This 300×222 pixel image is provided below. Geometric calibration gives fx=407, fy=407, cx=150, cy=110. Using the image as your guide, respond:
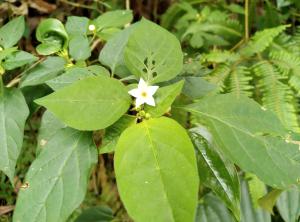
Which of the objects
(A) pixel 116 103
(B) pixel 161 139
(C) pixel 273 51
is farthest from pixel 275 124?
(C) pixel 273 51

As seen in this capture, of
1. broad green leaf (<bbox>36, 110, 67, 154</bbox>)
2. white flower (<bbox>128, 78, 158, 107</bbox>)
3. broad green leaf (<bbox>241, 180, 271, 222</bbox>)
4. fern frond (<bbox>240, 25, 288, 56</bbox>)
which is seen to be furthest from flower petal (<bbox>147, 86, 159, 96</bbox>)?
fern frond (<bbox>240, 25, 288, 56</bbox>)

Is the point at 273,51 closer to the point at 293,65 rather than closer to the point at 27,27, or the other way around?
the point at 293,65

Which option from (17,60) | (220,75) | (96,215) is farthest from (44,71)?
(220,75)

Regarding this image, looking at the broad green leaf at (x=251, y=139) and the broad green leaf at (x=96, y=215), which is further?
the broad green leaf at (x=96, y=215)

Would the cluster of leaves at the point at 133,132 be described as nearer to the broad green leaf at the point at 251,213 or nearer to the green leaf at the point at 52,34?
the green leaf at the point at 52,34

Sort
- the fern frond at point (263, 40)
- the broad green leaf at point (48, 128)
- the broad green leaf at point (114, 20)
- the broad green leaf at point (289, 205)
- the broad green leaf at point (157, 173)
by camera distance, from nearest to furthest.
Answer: the broad green leaf at point (157, 173) < the broad green leaf at point (48, 128) < the broad green leaf at point (114, 20) < the broad green leaf at point (289, 205) < the fern frond at point (263, 40)

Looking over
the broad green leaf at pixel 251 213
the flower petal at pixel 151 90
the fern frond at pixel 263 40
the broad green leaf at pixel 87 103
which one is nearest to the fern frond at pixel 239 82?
the fern frond at pixel 263 40

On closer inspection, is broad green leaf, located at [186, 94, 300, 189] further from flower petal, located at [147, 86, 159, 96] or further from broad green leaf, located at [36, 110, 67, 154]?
broad green leaf, located at [36, 110, 67, 154]


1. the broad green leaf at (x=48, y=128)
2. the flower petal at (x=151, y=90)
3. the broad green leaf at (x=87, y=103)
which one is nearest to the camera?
the broad green leaf at (x=87, y=103)
